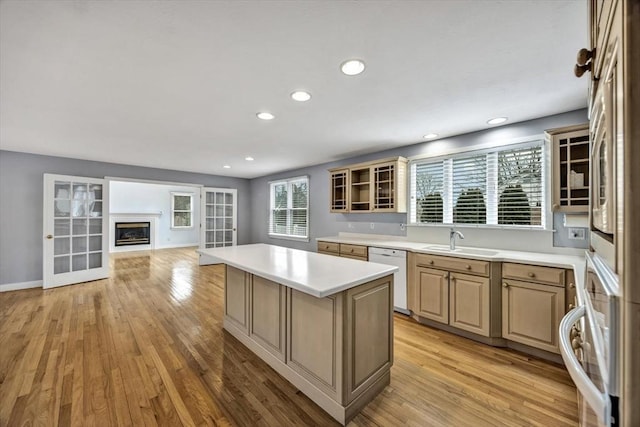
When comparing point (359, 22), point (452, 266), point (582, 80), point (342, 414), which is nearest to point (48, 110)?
point (359, 22)

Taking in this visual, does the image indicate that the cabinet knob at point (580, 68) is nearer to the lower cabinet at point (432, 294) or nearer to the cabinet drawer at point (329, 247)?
the lower cabinet at point (432, 294)

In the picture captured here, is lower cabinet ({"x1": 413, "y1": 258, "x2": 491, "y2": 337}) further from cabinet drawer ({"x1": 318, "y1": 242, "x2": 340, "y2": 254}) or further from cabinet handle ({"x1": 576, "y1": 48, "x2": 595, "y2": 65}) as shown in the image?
cabinet handle ({"x1": 576, "y1": 48, "x2": 595, "y2": 65})

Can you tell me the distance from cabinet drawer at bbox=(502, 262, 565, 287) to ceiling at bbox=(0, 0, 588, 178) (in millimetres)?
1514

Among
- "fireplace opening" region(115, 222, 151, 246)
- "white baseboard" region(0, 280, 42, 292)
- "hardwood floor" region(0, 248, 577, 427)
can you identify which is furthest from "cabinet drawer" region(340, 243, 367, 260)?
"fireplace opening" region(115, 222, 151, 246)

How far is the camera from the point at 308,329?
6.26 feet

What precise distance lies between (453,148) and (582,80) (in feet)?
4.81

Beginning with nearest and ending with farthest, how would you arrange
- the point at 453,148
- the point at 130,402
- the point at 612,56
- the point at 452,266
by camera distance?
the point at 612,56 < the point at 130,402 < the point at 452,266 < the point at 453,148

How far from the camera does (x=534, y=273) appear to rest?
7.86 ft

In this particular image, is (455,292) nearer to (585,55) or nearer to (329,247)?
(329,247)

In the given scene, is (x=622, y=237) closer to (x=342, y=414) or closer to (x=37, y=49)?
→ (x=342, y=414)

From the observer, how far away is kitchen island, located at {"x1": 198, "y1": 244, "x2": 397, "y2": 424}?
1687 mm

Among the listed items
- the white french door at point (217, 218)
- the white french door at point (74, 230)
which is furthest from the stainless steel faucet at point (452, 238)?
the white french door at point (74, 230)

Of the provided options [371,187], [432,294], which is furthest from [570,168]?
[371,187]

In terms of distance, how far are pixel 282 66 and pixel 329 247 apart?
9.55 ft
